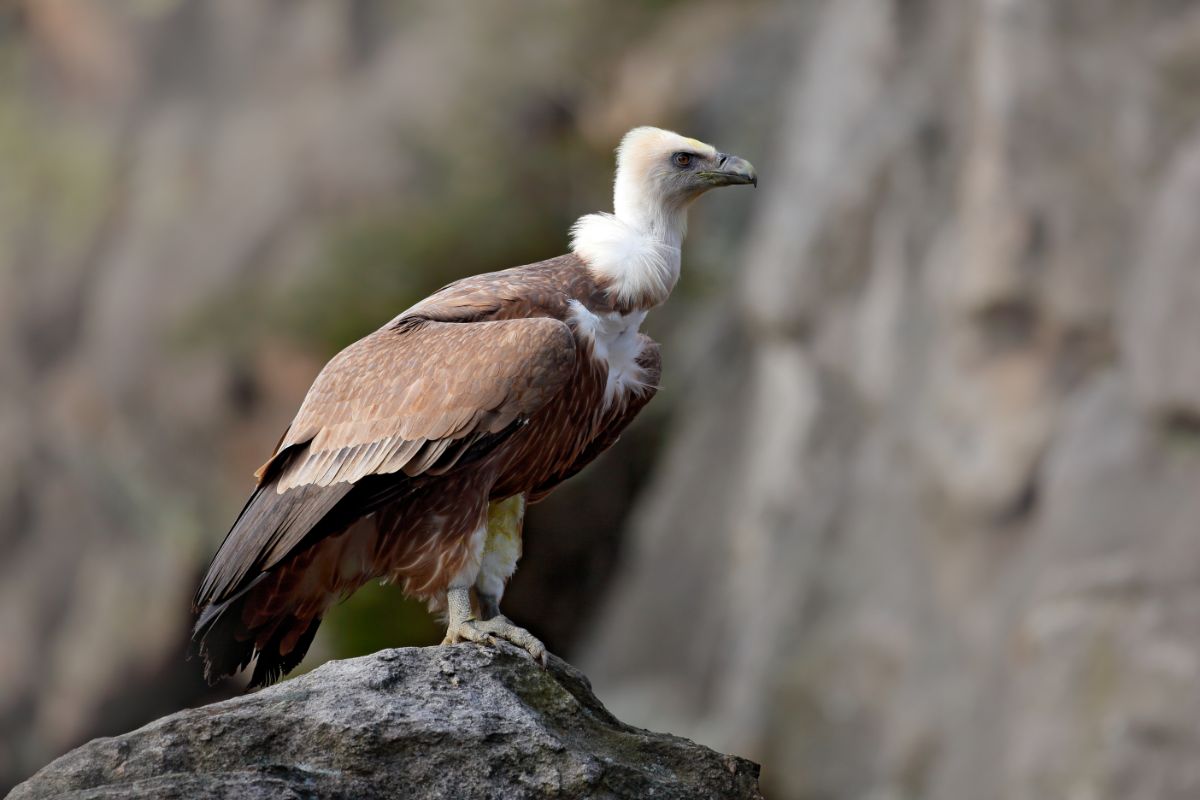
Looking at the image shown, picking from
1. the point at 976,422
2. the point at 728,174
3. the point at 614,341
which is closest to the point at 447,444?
the point at 614,341

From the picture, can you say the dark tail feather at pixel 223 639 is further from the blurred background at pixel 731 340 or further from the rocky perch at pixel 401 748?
the blurred background at pixel 731 340

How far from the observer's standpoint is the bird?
479 centimetres

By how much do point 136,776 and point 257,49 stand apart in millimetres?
15312

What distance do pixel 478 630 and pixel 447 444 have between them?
564 millimetres

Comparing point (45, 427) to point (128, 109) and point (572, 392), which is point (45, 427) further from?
point (572, 392)

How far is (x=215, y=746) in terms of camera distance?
12.4ft

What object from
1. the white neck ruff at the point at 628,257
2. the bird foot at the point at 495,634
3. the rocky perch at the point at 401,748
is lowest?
the rocky perch at the point at 401,748

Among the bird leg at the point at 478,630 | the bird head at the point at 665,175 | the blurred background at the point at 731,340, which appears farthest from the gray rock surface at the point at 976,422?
the bird leg at the point at 478,630

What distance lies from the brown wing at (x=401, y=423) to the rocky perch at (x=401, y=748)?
675 millimetres

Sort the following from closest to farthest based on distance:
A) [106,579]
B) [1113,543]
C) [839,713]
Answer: [1113,543], [839,713], [106,579]

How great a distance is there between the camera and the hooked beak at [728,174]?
5.41 meters

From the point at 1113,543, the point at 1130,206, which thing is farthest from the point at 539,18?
the point at 1113,543

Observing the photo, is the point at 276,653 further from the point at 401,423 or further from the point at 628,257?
the point at 628,257

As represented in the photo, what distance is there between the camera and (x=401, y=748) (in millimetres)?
3898
